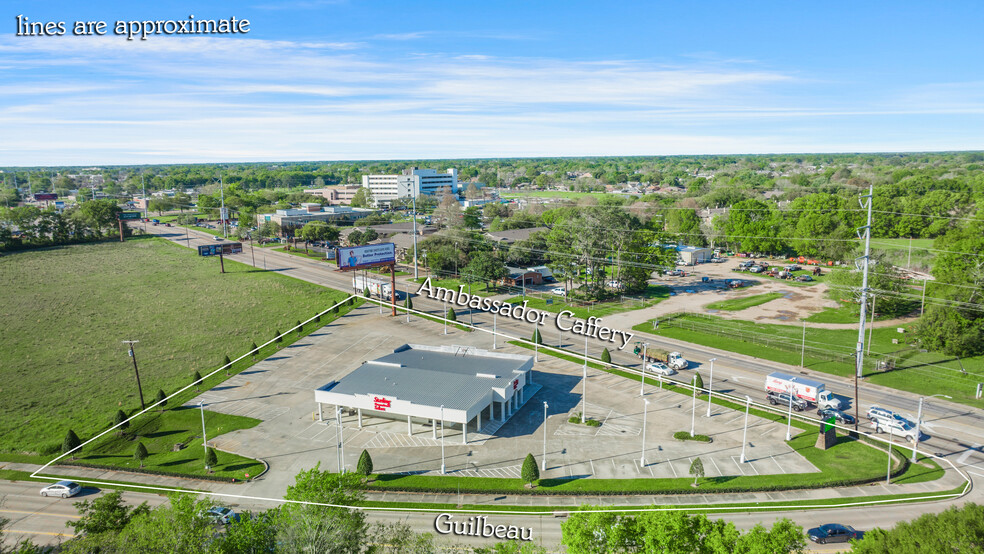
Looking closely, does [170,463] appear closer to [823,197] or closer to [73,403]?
[73,403]

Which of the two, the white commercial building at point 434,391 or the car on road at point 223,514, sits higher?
the white commercial building at point 434,391

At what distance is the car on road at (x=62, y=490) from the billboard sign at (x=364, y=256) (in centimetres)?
4233

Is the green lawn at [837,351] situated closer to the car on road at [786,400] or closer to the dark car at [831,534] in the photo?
the car on road at [786,400]

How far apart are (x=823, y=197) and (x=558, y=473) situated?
113167 mm

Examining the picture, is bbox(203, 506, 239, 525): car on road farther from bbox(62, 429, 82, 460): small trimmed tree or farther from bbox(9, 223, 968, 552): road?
bbox(62, 429, 82, 460): small trimmed tree

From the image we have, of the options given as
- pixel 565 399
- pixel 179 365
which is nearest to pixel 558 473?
pixel 565 399

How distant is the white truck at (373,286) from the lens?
85062 millimetres

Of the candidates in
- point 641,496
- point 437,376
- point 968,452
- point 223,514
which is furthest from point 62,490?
point 968,452

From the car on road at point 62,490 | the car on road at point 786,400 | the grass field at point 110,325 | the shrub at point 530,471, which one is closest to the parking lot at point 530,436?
the shrub at point 530,471

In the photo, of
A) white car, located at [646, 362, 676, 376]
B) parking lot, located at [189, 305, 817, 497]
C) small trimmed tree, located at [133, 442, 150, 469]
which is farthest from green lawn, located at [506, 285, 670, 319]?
small trimmed tree, located at [133, 442, 150, 469]

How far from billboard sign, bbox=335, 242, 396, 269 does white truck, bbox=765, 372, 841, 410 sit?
53.0 m

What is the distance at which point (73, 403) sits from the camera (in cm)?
5250

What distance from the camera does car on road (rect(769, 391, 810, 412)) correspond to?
49344 mm

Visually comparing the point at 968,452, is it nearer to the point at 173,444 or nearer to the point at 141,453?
the point at 173,444
